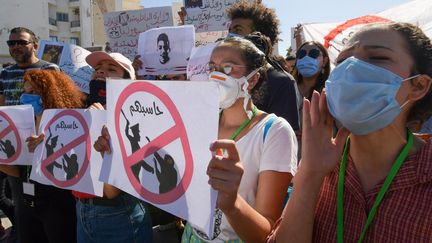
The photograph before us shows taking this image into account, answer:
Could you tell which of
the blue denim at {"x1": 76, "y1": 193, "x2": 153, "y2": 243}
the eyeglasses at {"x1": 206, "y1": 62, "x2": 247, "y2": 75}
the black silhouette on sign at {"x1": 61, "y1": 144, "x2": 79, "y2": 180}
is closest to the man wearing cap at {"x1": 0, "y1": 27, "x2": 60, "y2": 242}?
the black silhouette on sign at {"x1": 61, "y1": 144, "x2": 79, "y2": 180}

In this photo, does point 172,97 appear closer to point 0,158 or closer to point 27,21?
point 0,158

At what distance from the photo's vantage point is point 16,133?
2.63m

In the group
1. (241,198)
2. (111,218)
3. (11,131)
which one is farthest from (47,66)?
(241,198)

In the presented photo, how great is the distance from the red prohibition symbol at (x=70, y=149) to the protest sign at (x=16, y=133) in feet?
0.88

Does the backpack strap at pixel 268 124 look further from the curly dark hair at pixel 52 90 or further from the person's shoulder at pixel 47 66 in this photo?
the person's shoulder at pixel 47 66

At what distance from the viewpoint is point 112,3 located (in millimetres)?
44062

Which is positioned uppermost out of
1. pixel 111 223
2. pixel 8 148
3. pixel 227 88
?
pixel 227 88

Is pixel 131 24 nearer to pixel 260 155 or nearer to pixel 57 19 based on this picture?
pixel 260 155

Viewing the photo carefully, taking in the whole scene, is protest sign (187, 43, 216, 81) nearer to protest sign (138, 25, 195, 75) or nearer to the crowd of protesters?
the crowd of protesters

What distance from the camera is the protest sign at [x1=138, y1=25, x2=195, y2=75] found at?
4.14 m

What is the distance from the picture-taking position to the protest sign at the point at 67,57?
511 cm

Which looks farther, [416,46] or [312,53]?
[312,53]

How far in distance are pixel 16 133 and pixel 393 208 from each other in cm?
243

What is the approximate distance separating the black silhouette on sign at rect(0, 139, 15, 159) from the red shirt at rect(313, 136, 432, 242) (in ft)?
7.36
